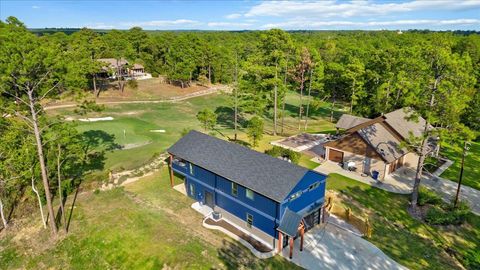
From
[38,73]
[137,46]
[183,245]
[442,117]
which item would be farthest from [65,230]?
[137,46]

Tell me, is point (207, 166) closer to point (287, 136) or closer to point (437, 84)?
point (437, 84)

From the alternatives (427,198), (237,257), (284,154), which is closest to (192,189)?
(237,257)

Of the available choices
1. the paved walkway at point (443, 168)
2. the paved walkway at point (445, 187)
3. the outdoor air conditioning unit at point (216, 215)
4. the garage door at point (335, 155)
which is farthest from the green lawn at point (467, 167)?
the outdoor air conditioning unit at point (216, 215)

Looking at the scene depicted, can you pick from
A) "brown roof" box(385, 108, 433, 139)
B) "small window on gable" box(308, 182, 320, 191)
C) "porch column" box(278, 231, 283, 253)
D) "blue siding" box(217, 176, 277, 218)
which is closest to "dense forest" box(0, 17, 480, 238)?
"brown roof" box(385, 108, 433, 139)

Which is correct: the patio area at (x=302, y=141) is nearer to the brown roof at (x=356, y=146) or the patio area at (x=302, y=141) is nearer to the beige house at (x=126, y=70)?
the brown roof at (x=356, y=146)

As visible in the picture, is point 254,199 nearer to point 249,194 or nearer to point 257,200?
point 257,200
